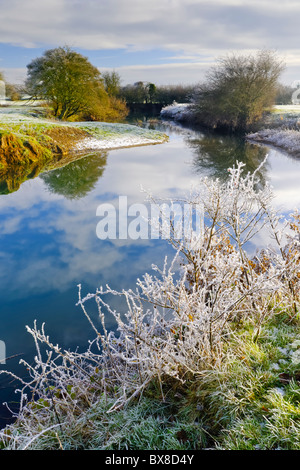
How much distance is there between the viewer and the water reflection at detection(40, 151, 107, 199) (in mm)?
11836

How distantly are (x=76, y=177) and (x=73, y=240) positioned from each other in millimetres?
6556

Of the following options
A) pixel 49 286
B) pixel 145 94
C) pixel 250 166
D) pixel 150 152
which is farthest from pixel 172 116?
pixel 49 286

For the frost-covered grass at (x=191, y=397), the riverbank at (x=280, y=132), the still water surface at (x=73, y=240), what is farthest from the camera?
the riverbank at (x=280, y=132)

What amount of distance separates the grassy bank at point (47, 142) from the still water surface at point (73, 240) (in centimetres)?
143

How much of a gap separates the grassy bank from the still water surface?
1428mm

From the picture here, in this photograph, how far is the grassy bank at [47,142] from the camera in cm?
1521

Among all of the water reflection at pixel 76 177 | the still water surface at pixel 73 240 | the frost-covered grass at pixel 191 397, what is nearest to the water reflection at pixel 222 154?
the still water surface at pixel 73 240

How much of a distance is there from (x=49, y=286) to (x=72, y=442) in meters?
3.38

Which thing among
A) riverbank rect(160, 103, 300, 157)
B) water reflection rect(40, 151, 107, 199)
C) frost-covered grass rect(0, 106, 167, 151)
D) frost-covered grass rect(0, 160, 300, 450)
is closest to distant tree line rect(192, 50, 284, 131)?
riverbank rect(160, 103, 300, 157)

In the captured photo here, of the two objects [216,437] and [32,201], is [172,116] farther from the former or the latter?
[216,437]

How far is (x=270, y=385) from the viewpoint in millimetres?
2840

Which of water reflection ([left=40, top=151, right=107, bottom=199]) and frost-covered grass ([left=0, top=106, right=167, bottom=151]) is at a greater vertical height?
frost-covered grass ([left=0, top=106, right=167, bottom=151])

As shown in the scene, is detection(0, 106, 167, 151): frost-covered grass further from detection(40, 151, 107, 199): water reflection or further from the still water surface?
detection(40, 151, 107, 199): water reflection

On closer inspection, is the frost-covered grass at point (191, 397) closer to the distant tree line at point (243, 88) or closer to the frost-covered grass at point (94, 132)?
the frost-covered grass at point (94, 132)
